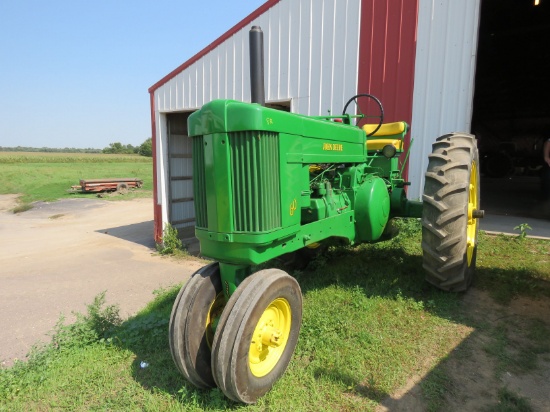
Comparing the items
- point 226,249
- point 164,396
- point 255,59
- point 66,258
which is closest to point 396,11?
point 255,59

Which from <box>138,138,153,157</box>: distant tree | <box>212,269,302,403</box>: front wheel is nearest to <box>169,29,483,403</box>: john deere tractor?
<box>212,269,302,403</box>: front wheel

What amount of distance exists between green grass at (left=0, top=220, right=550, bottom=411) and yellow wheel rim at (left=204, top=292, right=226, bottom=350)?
0.36 meters

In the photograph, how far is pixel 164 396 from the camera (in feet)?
8.73

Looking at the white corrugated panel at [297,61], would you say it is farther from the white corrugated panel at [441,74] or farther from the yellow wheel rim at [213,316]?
the yellow wheel rim at [213,316]

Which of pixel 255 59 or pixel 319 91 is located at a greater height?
pixel 319 91

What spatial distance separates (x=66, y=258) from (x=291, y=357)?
25.0 ft

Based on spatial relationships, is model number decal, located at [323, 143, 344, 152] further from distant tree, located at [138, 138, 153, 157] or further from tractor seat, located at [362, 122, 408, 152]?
distant tree, located at [138, 138, 153, 157]

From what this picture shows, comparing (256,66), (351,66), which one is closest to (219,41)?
(351,66)

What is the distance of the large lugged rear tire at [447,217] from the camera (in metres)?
3.33

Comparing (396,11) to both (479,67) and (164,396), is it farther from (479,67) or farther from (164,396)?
(479,67)

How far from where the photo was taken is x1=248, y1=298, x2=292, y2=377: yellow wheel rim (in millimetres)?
2479

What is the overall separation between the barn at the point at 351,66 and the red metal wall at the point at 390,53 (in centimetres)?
2

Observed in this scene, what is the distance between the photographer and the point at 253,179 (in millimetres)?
2484

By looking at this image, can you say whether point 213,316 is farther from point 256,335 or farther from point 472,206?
point 472,206
